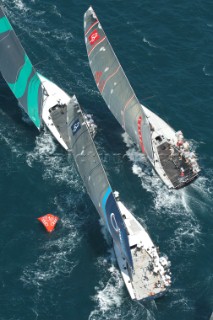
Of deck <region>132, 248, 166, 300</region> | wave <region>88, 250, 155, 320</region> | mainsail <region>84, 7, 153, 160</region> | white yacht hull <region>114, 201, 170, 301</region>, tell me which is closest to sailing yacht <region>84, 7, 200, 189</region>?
mainsail <region>84, 7, 153, 160</region>

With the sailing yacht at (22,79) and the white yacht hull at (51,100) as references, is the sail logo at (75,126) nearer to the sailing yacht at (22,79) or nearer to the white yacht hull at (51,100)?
the sailing yacht at (22,79)

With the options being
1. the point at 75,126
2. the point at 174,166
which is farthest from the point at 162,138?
the point at 75,126

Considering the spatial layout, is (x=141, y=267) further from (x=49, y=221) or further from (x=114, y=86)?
(x=114, y=86)

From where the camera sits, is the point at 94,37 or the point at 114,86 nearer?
the point at 114,86

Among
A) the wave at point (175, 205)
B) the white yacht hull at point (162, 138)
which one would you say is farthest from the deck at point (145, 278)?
the white yacht hull at point (162, 138)

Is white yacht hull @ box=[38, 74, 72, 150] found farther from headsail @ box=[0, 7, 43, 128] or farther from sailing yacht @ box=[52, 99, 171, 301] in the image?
sailing yacht @ box=[52, 99, 171, 301]

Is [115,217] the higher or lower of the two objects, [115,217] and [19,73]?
the lower

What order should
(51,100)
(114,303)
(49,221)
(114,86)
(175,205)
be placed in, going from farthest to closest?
(51,100), (114,86), (175,205), (49,221), (114,303)
